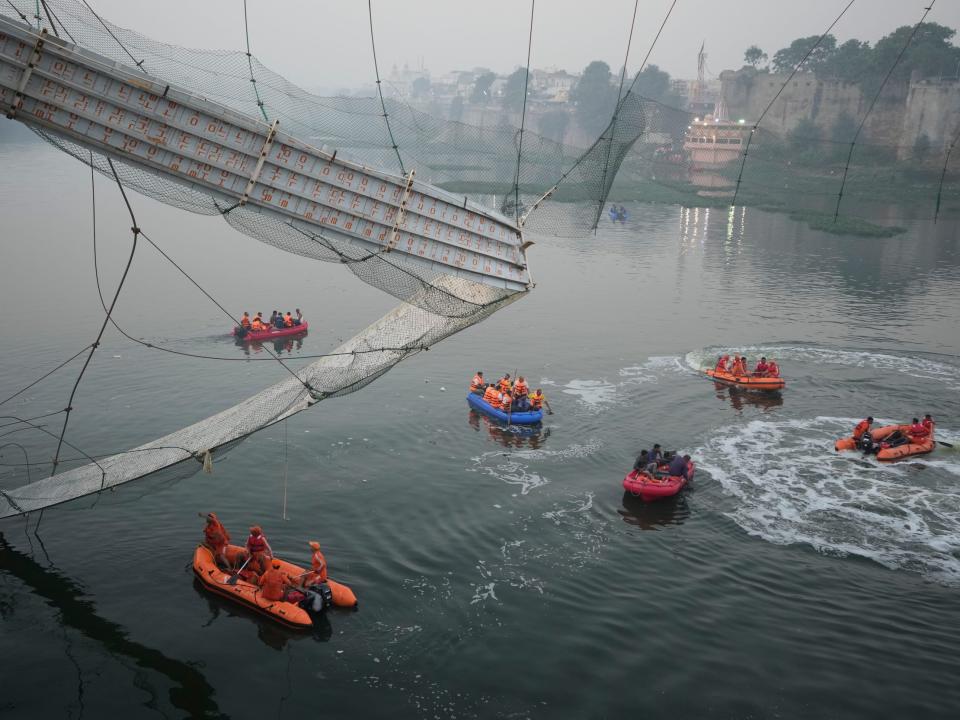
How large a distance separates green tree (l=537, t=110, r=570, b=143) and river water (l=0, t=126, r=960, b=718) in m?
113

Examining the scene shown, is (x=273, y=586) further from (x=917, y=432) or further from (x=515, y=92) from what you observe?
(x=515, y=92)

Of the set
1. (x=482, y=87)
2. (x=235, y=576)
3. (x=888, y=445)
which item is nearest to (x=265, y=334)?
(x=235, y=576)

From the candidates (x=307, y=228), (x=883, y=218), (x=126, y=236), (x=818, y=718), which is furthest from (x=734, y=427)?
(x=883, y=218)

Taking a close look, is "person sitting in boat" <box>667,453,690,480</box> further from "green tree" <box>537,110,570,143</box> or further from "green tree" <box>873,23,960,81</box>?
"green tree" <box>537,110,570,143</box>

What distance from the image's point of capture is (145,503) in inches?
880

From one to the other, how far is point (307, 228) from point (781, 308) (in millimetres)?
37601

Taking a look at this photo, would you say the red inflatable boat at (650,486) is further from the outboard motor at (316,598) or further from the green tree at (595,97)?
the green tree at (595,97)

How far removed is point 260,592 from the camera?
17078 millimetres

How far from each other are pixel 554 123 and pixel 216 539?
148310mm

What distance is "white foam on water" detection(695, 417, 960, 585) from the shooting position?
70.1 ft

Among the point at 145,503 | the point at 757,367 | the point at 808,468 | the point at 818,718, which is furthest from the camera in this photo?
the point at 757,367

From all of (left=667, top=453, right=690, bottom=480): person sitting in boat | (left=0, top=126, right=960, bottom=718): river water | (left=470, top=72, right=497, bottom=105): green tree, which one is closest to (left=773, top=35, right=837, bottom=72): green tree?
(left=470, top=72, right=497, bottom=105): green tree

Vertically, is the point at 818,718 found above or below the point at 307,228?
below

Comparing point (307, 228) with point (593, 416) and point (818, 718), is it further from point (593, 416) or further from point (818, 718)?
point (593, 416)
